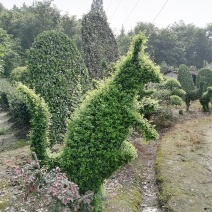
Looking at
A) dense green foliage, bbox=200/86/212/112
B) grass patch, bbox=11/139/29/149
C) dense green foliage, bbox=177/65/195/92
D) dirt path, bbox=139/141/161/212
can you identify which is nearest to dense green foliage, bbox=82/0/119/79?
dirt path, bbox=139/141/161/212

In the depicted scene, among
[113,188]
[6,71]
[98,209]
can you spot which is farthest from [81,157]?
[6,71]

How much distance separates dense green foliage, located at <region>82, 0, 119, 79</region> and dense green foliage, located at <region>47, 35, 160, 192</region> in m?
8.52

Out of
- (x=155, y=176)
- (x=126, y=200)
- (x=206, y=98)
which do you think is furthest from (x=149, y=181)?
(x=206, y=98)

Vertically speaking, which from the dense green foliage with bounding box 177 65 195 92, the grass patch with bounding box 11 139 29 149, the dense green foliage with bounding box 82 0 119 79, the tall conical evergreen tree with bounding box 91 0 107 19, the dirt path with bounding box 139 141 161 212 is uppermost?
the tall conical evergreen tree with bounding box 91 0 107 19

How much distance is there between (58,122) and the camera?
8.12 m

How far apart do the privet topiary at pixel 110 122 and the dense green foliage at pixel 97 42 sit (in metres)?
8.52

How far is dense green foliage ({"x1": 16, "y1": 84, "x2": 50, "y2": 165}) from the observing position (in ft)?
17.5

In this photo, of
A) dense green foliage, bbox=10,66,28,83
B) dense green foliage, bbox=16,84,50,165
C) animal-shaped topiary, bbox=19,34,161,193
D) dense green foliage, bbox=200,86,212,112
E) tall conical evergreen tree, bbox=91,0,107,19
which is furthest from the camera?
dense green foliage, bbox=200,86,212,112

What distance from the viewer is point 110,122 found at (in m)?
5.18

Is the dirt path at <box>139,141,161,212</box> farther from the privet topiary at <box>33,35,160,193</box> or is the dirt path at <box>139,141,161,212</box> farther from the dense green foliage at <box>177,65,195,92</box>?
the dense green foliage at <box>177,65,195,92</box>

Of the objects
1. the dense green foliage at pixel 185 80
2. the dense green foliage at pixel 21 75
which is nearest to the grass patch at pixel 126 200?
the dense green foliage at pixel 21 75

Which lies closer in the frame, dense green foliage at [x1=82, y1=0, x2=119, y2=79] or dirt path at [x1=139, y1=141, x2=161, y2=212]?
dirt path at [x1=139, y1=141, x2=161, y2=212]

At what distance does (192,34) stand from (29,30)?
1286 inches

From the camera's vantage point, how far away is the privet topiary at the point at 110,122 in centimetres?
520
